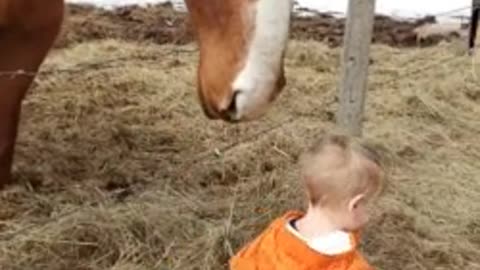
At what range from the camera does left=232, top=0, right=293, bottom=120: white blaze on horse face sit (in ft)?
9.64

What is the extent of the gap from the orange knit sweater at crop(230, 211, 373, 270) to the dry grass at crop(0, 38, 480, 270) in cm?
96

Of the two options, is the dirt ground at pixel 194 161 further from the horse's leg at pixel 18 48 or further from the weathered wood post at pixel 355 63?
the weathered wood post at pixel 355 63

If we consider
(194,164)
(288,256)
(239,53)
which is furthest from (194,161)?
(288,256)

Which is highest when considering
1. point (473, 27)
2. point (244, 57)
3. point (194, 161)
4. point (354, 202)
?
point (244, 57)

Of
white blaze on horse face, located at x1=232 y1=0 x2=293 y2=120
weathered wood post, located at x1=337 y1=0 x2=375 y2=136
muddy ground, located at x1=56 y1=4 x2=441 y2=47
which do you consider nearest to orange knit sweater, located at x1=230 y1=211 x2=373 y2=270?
white blaze on horse face, located at x1=232 y1=0 x2=293 y2=120

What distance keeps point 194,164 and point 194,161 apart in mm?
44

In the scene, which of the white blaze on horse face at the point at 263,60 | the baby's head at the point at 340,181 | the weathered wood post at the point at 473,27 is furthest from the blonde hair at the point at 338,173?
the weathered wood post at the point at 473,27

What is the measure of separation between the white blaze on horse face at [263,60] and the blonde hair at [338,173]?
16.4 inches

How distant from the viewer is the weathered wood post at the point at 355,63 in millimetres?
3873

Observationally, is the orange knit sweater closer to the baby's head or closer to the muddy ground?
the baby's head

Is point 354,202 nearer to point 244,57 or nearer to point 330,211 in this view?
point 330,211

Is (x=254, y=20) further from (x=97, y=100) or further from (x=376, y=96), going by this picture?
(x=376, y=96)

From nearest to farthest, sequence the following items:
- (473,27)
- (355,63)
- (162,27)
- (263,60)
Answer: (263,60)
(355,63)
(473,27)
(162,27)

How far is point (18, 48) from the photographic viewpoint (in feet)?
13.3
